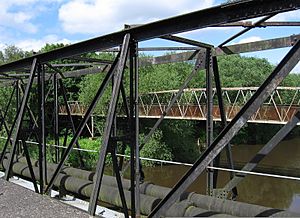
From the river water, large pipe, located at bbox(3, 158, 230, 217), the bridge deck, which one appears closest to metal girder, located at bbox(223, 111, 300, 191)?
large pipe, located at bbox(3, 158, 230, 217)

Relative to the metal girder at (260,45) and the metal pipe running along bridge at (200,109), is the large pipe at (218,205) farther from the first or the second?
the metal pipe running along bridge at (200,109)

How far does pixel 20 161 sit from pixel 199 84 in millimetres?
27302

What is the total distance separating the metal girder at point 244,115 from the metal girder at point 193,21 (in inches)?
19.2

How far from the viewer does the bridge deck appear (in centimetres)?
622

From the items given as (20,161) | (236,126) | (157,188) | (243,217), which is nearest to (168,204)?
(236,126)

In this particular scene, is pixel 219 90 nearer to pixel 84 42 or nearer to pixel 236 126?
pixel 84 42

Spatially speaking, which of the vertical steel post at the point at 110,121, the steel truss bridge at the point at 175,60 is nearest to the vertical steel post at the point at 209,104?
the steel truss bridge at the point at 175,60

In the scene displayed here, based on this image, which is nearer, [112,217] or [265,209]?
[265,209]

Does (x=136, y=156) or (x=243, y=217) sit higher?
(x=136, y=156)

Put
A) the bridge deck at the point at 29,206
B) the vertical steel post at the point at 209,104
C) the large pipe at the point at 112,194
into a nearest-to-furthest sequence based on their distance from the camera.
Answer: the bridge deck at the point at 29,206
the large pipe at the point at 112,194
the vertical steel post at the point at 209,104

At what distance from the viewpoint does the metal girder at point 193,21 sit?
4.27 metres

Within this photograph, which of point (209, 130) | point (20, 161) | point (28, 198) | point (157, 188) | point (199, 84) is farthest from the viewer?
point (199, 84)

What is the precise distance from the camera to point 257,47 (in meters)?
7.52

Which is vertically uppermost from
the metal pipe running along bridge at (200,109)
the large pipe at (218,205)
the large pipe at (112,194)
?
the metal pipe running along bridge at (200,109)
